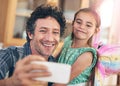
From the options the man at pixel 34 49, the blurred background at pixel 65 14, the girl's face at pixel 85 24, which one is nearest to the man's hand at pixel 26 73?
the man at pixel 34 49

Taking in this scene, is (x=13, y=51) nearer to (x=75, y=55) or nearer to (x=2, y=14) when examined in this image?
(x=2, y=14)

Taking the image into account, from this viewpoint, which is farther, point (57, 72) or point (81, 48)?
point (81, 48)

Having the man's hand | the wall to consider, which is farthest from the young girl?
the wall

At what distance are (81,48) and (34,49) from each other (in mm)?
251

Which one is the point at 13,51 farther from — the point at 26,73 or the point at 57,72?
the point at 57,72

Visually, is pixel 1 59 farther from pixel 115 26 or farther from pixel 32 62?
pixel 115 26

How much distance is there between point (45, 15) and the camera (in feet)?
3.94

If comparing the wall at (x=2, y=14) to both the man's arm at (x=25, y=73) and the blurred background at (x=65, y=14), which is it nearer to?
the blurred background at (x=65, y=14)

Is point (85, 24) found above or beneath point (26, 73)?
above

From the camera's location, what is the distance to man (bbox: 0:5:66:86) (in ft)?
3.80

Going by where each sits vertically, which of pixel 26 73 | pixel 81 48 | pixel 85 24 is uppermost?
pixel 85 24

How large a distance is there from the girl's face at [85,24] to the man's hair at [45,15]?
0.08 m

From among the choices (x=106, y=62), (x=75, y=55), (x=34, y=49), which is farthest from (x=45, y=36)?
(x=106, y=62)

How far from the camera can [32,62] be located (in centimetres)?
116
